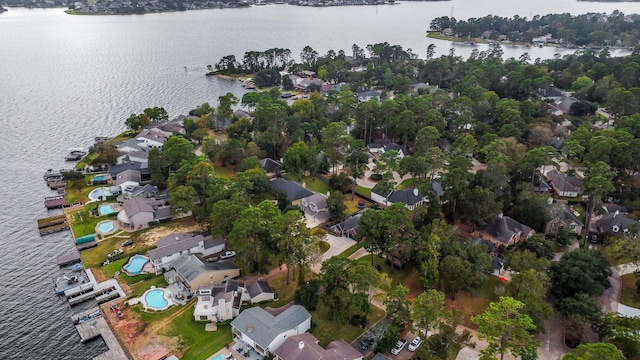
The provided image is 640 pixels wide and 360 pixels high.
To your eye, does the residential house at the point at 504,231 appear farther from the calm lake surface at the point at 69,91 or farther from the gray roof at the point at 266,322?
the calm lake surface at the point at 69,91

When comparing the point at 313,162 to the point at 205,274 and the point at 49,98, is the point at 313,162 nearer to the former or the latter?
the point at 205,274

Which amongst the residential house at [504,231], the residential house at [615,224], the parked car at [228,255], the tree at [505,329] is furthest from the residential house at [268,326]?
the residential house at [615,224]

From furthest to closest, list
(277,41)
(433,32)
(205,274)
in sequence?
(433,32), (277,41), (205,274)

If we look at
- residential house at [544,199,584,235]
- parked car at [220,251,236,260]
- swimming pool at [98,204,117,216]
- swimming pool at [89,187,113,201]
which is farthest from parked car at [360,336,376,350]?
swimming pool at [89,187,113,201]

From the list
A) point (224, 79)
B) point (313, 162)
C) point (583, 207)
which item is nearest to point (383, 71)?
point (224, 79)

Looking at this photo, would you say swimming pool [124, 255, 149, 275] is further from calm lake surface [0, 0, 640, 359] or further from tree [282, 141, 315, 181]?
tree [282, 141, 315, 181]

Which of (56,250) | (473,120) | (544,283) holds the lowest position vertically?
(56,250)
